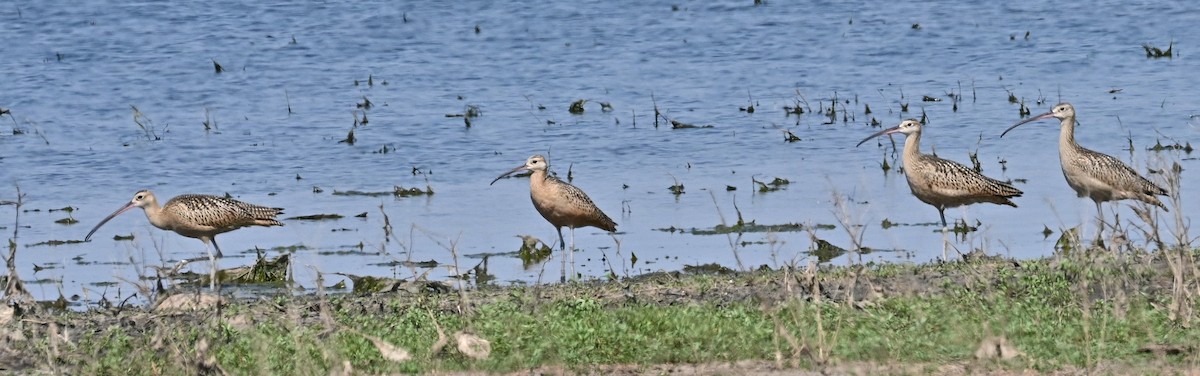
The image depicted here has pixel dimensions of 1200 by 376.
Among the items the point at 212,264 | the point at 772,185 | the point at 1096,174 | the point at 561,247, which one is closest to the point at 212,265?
the point at 212,264

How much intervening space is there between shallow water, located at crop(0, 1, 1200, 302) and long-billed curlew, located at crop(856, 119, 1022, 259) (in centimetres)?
29

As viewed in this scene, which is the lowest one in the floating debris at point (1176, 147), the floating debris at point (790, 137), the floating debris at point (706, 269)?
the floating debris at point (706, 269)

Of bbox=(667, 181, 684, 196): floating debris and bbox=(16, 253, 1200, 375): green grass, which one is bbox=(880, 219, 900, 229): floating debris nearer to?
bbox=(667, 181, 684, 196): floating debris

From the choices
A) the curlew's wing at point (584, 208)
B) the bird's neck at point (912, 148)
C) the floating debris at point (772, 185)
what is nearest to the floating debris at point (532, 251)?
the curlew's wing at point (584, 208)

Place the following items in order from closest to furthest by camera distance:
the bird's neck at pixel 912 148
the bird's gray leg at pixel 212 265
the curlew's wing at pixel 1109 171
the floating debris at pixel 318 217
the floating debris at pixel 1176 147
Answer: the bird's gray leg at pixel 212 265 < the curlew's wing at pixel 1109 171 < the bird's neck at pixel 912 148 < the floating debris at pixel 318 217 < the floating debris at pixel 1176 147

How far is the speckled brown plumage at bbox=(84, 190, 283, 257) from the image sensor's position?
1434cm

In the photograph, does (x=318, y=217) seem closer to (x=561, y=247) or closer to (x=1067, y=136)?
(x=561, y=247)

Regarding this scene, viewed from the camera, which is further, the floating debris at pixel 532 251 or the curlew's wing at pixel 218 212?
the curlew's wing at pixel 218 212

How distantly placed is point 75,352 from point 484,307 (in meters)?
2.06

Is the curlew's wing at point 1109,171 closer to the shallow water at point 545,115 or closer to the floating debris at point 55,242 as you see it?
the shallow water at point 545,115

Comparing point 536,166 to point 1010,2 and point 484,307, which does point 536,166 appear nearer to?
point 484,307

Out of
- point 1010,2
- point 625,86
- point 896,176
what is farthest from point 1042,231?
point 1010,2

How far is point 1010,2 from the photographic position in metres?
28.0

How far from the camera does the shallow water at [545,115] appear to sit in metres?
14.7
